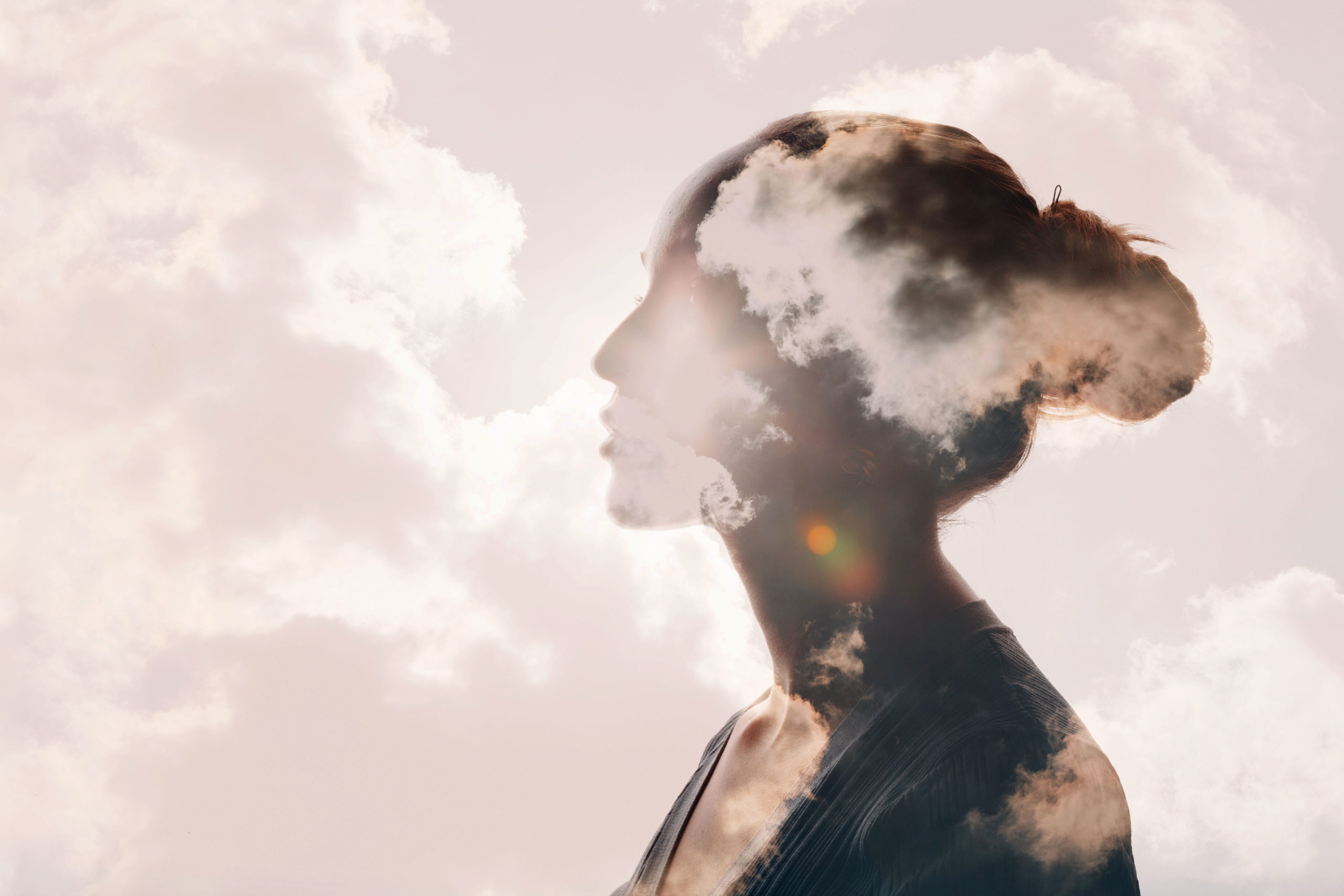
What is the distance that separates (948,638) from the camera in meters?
2.02

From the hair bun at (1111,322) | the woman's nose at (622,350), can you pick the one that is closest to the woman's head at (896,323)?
the hair bun at (1111,322)

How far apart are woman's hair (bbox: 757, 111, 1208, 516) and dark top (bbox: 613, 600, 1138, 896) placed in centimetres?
56

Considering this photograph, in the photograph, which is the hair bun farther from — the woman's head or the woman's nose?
the woman's nose

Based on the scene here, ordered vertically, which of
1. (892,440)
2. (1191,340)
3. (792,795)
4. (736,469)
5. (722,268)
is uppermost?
(722,268)

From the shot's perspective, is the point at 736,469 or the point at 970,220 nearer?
the point at 970,220

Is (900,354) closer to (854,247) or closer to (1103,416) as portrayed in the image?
(854,247)

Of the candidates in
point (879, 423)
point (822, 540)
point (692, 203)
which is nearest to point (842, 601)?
point (822, 540)

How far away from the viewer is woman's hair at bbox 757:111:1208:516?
2049 millimetres

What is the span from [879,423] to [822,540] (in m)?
0.36

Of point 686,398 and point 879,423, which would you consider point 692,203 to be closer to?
point 686,398

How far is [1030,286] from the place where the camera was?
6.70 ft

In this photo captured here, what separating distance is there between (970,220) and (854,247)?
29cm

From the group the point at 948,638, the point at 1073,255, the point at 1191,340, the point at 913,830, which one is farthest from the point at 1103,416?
the point at 913,830

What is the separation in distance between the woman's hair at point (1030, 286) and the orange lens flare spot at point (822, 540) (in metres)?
0.33
